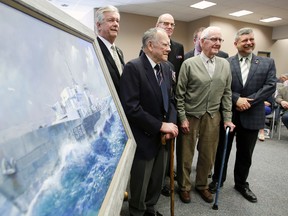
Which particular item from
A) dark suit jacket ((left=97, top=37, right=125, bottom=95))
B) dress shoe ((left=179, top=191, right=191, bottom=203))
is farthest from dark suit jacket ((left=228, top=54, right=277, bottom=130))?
dark suit jacket ((left=97, top=37, right=125, bottom=95))

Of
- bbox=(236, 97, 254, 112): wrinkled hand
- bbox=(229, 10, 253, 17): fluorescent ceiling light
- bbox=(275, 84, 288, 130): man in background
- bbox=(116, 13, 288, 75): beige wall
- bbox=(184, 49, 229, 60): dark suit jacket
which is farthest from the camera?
bbox=(116, 13, 288, 75): beige wall

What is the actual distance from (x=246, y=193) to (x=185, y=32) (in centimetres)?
696

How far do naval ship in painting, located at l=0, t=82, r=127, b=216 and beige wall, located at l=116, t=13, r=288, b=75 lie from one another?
670 centimetres

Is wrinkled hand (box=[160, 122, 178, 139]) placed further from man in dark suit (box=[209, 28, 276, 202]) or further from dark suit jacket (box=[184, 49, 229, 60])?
dark suit jacket (box=[184, 49, 229, 60])

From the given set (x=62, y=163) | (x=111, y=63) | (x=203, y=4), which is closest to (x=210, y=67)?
(x=111, y=63)

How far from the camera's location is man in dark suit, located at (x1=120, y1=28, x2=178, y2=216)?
1.36 metres

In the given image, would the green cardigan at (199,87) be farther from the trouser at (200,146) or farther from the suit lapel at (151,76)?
the suit lapel at (151,76)

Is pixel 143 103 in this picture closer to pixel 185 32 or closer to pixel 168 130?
pixel 168 130

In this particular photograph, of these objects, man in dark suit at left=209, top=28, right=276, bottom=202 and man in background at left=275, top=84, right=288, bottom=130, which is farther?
man in background at left=275, top=84, right=288, bottom=130

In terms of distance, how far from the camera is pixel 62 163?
1.49 feet

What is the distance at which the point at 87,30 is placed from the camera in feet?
2.63

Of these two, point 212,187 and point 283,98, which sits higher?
point 283,98

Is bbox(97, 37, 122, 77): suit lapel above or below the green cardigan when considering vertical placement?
above

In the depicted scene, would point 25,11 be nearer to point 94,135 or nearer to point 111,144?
point 94,135
